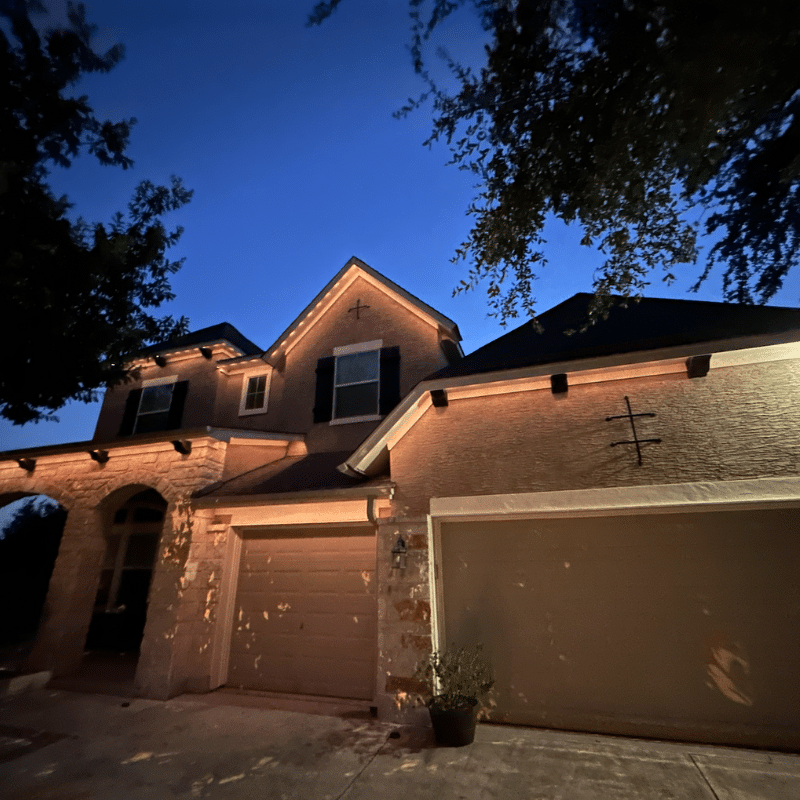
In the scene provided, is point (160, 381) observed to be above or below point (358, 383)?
above

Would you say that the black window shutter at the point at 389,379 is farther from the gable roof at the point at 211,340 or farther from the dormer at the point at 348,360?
the gable roof at the point at 211,340

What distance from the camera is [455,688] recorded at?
16.4 ft

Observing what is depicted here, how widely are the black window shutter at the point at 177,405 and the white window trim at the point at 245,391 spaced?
1678 millimetres

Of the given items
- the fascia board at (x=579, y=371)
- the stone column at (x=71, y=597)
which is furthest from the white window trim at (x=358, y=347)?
the stone column at (x=71, y=597)

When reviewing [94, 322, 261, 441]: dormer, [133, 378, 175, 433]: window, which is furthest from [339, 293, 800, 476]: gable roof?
[133, 378, 175, 433]: window

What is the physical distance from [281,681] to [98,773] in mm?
2865

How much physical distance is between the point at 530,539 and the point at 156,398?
10.8m

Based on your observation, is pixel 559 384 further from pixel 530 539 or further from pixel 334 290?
pixel 334 290

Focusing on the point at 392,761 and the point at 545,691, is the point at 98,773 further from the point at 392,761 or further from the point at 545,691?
the point at 545,691

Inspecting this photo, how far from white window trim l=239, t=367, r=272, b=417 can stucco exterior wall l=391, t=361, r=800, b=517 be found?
5604 mm

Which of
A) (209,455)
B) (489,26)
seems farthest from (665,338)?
(209,455)

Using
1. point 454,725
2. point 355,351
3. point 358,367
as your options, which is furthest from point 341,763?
point 355,351

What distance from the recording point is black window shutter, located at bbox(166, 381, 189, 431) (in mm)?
11344

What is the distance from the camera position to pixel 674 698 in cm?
497
